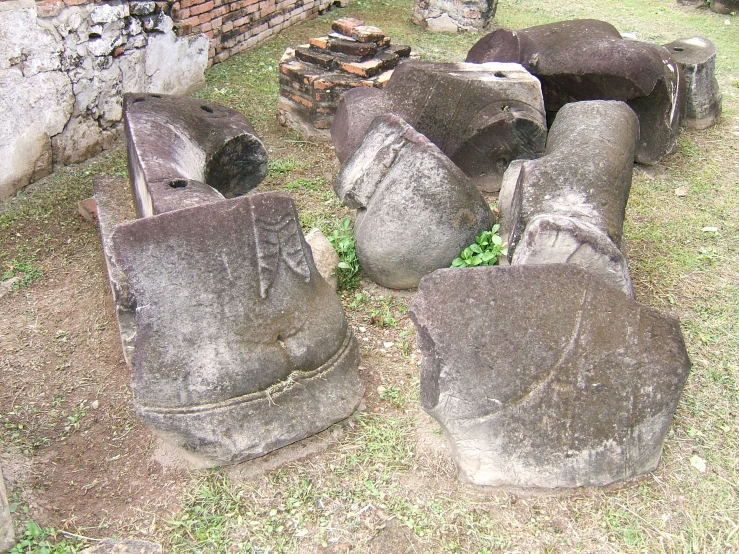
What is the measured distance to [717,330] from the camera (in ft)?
10.0

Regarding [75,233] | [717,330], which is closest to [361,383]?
[717,330]

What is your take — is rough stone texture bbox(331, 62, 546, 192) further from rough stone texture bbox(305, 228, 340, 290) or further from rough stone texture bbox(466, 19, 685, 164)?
rough stone texture bbox(305, 228, 340, 290)

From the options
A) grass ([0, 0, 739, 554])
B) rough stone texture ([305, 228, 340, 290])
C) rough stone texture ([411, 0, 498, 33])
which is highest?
rough stone texture ([305, 228, 340, 290])

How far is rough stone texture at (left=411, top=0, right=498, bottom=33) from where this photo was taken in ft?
24.1

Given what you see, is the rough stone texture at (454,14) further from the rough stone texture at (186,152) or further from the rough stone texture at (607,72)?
the rough stone texture at (186,152)

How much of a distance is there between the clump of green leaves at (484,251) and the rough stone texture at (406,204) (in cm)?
3

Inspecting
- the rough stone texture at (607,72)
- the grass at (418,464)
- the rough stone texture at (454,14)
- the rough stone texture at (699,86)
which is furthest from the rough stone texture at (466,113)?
the rough stone texture at (454,14)

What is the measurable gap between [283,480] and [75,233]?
2.12m

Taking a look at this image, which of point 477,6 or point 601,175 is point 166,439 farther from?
point 477,6

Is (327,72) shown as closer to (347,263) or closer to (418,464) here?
(347,263)

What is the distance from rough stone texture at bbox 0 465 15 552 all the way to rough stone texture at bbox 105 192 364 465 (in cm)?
46

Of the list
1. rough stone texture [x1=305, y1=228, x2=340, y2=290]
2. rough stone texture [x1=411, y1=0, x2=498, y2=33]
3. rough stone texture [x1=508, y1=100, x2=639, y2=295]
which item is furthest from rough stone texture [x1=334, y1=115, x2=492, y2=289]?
rough stone texture [x1=411, y1=0, x2=498, y2=33]

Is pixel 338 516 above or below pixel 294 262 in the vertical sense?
below

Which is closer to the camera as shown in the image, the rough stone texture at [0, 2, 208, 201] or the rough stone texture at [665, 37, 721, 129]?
the rough stone texture at [0, 2, 208, 201]
